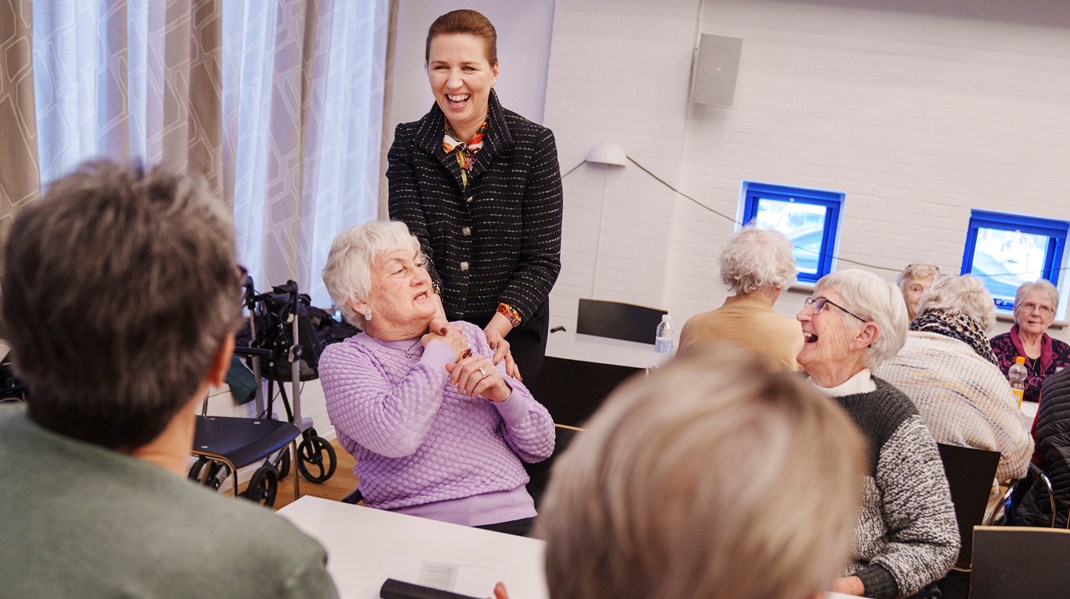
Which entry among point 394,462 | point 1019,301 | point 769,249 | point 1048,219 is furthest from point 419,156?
point 1048,219

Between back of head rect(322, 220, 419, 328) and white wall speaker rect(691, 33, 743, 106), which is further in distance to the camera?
white wall speaker rect(691, 33, 743, 106)

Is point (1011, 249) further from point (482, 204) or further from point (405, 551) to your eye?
point (405, 551)

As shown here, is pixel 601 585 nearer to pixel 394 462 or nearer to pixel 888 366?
pixel 394 462

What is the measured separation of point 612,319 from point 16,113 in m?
3.00

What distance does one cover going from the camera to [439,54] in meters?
2.27

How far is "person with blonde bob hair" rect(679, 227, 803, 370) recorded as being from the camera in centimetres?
272

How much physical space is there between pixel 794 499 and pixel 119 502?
58cm

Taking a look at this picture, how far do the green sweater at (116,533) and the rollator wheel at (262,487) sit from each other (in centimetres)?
262

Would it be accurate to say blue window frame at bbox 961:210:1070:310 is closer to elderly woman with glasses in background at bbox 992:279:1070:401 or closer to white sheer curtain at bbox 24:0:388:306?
elderly woman with glasses in background at bbox 992:279:1070:401

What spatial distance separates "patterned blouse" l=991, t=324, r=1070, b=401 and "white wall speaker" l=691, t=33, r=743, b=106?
2279mm

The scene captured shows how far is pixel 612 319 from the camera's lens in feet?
15.7

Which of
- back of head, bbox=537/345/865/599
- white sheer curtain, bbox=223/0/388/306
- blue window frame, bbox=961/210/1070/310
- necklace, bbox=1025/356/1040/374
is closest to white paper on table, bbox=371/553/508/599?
back of head, bbox=537/345/865/599

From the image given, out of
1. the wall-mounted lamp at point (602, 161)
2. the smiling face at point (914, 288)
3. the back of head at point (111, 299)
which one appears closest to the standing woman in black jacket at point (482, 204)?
the back of head at point (111, 299)

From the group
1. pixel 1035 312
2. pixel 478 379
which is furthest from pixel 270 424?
pixel 1035 312
